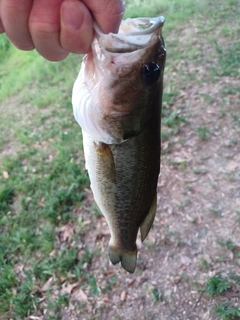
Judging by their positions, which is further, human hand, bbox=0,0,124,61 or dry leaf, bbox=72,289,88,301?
dry leaf, bbox=72,289,88,301

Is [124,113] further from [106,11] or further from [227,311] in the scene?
[227,311]

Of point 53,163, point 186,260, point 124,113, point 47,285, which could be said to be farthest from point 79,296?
point 124,113

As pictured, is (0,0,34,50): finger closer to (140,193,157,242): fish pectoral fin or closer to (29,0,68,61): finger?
(29,0,68,61): finger

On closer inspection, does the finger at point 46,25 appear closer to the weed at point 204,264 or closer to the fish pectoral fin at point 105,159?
the fish pectoral fin at point 105,159

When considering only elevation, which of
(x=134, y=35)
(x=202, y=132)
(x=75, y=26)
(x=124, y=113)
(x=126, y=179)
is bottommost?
(x=202, y=132)

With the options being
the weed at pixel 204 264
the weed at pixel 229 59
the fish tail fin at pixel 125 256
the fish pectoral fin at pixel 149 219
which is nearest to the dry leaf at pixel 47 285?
the weed at pixel 204 264

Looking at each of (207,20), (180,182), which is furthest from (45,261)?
(207,20)

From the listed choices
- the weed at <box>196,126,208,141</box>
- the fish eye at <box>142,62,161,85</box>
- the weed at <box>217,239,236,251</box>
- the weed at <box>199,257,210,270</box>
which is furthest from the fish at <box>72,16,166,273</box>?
the weed at <box>196,126,208,141</box>
